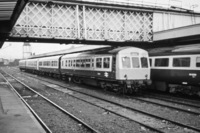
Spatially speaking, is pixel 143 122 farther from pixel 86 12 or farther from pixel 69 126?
pixel 86 12

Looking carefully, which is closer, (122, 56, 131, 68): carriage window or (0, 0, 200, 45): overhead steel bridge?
(122, 56, 131, 68): carriage window

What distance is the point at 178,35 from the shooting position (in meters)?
19.6

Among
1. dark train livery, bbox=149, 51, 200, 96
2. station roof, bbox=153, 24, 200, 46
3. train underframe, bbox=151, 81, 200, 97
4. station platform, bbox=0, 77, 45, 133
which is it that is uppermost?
station roof, bbox=153, 24, 200, 46

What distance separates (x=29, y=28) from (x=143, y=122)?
1355 cm

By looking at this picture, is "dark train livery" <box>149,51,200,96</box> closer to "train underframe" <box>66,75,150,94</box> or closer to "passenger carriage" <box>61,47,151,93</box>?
"passenger carriage" <box>61,47,151,93</box>

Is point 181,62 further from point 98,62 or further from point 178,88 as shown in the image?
point 98,62

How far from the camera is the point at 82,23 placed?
825 inches

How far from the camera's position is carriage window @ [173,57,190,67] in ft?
48.3

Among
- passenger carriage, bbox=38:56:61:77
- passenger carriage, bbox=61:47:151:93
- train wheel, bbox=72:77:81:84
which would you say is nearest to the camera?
passenger carriage, bbox=61:47:151:93

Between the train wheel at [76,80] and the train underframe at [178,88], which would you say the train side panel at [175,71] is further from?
the train wheel at [76,80]

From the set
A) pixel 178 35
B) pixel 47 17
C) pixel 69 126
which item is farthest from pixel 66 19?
pixel 69 126

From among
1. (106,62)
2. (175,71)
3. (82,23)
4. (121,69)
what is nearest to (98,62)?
(106,62)

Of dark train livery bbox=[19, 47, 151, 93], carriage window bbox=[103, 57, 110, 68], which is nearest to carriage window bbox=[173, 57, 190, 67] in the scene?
dark train livery bbox=[19, 47, 151, 93]

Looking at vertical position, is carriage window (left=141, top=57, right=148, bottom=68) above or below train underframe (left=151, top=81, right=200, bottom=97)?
above
